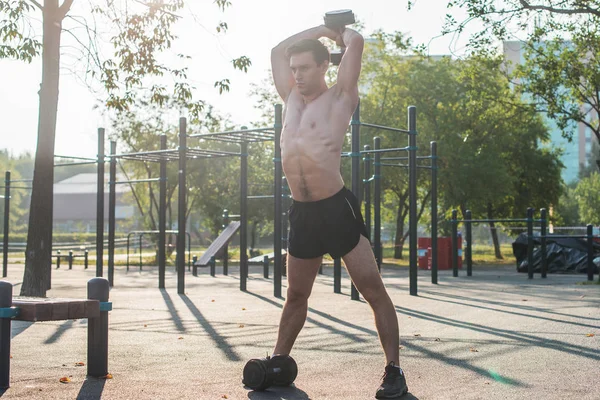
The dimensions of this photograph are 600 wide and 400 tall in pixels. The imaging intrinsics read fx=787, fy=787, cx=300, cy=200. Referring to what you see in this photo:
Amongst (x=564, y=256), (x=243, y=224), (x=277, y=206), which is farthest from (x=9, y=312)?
(x=564, y=256)

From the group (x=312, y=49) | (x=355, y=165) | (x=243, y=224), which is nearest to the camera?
(x=312, y=49)

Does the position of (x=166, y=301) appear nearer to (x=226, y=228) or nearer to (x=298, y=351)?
(x=298, y=351)

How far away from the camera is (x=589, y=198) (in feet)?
229

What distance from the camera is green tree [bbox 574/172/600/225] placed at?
67438mm

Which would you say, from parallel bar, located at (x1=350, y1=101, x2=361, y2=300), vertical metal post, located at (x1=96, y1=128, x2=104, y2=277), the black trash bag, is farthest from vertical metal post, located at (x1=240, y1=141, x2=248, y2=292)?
the black trash bag

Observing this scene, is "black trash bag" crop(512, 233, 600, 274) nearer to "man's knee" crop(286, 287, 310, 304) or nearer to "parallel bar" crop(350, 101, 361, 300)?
"parallel bar" crop(350, 101, 361, 300)

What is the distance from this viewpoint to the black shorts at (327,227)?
432 cm

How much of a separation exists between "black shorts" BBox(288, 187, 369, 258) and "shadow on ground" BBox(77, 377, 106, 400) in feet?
4.34

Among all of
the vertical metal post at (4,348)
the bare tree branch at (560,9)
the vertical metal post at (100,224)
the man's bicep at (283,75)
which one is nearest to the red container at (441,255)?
the bare tree branch at (560,9)

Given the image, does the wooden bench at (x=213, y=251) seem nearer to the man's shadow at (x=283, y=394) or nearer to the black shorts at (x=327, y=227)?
the man's shadow at (x=283, y=394)

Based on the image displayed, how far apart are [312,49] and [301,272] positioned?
4.13 ft

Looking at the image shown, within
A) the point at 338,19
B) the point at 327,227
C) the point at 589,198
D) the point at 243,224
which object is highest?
the point at 589,198

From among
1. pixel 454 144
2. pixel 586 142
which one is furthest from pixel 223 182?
pixel 586 142

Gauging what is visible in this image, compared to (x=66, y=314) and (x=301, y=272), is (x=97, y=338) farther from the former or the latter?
(x=301, y=272)
